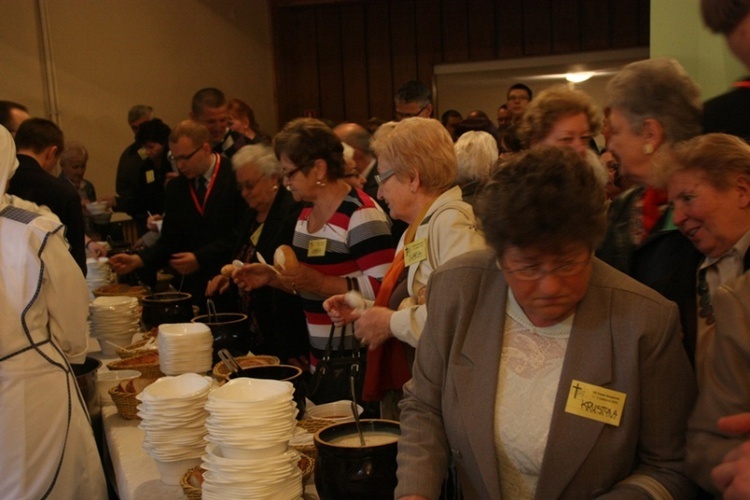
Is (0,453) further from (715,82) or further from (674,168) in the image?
(715,82)

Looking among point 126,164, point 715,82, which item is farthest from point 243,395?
point 126,164

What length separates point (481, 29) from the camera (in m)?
8.47

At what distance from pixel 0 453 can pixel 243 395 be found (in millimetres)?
1035

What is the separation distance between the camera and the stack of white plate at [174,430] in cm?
176

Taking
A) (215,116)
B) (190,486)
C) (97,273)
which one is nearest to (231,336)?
(190,486)

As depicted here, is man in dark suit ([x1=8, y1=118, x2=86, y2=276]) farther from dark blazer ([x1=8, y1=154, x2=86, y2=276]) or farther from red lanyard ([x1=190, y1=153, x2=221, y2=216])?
red lanyard ([x1=190, y1=153, x2=221, y2=216])

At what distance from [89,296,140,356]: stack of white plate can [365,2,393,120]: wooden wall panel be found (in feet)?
20.5

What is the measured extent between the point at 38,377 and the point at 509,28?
7146 millimetres

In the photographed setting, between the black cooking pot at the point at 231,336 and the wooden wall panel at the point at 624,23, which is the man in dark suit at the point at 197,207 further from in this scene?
Answer: the wooden wall panel at the point at 624,23

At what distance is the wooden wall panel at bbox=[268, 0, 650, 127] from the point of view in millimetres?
8125

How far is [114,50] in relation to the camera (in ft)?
23.7

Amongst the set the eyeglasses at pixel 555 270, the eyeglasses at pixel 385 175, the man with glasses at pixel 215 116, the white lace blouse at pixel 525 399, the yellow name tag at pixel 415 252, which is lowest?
the white lace blouse at pixel 525 399

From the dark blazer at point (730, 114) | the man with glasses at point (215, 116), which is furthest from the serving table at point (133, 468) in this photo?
the man with glasses at point (215, 116)

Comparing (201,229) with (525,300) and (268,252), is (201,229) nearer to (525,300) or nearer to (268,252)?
(268,252)
